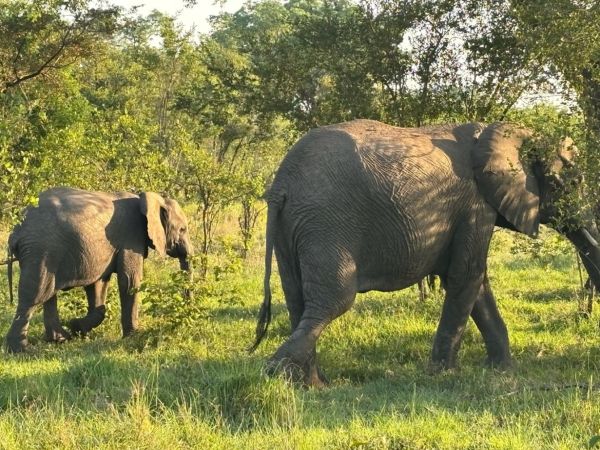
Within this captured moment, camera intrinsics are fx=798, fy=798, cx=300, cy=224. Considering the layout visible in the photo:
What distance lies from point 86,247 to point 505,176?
4.96m

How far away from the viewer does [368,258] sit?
24.5 feet

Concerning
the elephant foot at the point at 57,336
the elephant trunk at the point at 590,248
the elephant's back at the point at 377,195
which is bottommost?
the elephant foot at the point at 57,336

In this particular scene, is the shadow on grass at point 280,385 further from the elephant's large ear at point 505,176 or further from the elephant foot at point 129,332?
the elephant's large ear at point 505,176

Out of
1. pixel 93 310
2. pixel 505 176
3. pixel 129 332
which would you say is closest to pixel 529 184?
pixel 505 176

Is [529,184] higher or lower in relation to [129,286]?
higher

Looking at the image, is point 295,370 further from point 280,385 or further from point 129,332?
point 129,332

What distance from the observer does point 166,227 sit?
430 inches

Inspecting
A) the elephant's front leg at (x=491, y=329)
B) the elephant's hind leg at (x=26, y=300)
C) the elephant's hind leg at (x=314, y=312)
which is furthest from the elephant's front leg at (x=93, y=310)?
the elephant's front leg at (x=491, y=329)

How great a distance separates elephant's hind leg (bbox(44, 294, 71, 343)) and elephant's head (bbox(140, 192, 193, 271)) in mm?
1501

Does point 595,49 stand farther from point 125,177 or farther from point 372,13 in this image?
point 125,177

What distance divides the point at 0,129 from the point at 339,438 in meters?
6.15

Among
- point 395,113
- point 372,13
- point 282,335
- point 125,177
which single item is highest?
point 372,13

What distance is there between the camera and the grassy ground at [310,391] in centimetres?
494

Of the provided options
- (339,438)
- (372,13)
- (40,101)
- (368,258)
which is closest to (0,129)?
(368,258)
